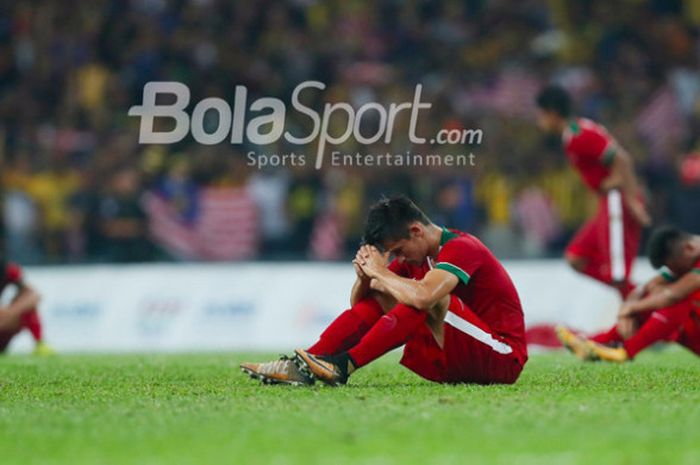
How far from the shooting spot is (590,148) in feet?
43.3

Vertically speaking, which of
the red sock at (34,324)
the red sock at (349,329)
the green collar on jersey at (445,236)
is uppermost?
the green collar on jersey at (445,236)

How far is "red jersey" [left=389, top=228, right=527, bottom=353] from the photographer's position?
27.6ft

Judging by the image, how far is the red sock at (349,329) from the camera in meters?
8.67

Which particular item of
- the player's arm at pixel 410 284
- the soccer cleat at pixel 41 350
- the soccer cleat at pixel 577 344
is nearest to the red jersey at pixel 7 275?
the soccer cleat at pixel 41 350

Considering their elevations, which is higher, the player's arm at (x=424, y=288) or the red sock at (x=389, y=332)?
the player's arm at (x=424, y=288)

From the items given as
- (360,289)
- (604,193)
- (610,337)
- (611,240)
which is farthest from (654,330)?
(360,289)

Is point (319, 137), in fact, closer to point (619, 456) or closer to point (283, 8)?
point (283, 8)

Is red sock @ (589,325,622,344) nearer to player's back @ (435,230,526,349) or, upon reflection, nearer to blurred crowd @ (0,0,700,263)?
player's back @ (435,230,526,349)

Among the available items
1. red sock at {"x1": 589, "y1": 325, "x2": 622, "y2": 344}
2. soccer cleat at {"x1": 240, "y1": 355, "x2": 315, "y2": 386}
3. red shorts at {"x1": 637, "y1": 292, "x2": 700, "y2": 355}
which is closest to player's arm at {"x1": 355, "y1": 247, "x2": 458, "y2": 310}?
soccer cleat at {"x1": 240, "y1": 355, "x2": 315, "y2": 386}

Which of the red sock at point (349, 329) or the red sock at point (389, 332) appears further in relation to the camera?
the red sock at point (349, 329)

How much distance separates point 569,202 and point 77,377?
30.0 ft

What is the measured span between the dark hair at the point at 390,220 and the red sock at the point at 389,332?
420 mm

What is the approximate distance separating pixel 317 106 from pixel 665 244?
9.34m

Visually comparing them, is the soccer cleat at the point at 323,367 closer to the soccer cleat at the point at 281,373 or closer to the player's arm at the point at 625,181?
the soccer cleat at the point at 281,373
